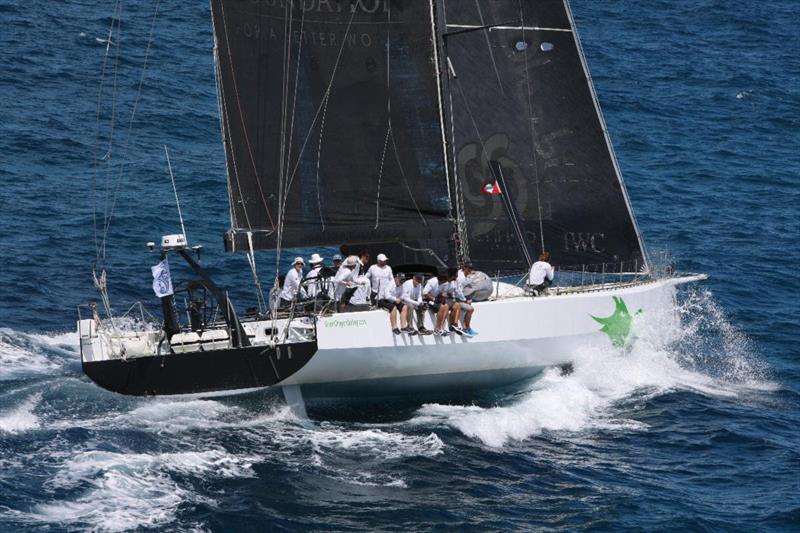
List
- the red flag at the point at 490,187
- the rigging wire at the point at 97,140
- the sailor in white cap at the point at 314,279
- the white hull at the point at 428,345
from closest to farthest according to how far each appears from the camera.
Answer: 1. the white hull at the point at 428,345
2. the sailor in white cap at the point at 314,279
3. the red flag at the point at 490,187
4. the rigging wire at the point at 97,140

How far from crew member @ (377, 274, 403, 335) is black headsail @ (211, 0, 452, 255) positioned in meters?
2.16

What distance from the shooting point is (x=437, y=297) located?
32219 millimetres

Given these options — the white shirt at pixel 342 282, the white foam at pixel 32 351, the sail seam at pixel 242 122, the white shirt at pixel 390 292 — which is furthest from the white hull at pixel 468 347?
the white foam at pixel 32 351

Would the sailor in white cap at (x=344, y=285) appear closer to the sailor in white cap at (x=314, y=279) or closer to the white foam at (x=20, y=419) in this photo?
the sailor in white cap at (x=314, y=279)

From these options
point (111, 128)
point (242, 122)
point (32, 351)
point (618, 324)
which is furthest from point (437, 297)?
point (111, 128)

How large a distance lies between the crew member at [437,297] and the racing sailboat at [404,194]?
0.41m

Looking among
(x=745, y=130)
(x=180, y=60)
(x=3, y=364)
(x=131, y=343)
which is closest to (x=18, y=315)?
(x=3, y=364)

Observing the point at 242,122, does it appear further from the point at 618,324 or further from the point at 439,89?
the point at 618,324

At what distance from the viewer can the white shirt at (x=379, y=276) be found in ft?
105

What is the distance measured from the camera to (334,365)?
31109mm

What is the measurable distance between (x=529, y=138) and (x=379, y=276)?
5.81 m

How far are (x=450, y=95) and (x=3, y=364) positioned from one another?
40.3ft

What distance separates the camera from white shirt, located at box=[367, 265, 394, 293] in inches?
1262

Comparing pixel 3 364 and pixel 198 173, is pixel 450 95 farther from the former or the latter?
pixel 198 173
